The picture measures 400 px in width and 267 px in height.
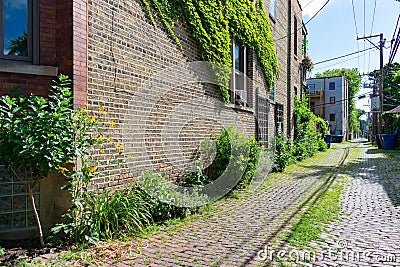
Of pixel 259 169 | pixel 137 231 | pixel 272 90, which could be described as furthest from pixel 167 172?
pixel 272 90

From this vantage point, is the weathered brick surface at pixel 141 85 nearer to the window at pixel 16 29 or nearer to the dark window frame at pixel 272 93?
the window at pixel 16 29

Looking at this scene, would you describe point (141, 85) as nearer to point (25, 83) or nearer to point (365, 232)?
point (25, 83)

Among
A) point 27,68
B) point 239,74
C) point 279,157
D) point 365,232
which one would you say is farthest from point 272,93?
point 27,68

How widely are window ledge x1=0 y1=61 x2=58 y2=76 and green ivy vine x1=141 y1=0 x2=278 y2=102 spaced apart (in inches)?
97.4

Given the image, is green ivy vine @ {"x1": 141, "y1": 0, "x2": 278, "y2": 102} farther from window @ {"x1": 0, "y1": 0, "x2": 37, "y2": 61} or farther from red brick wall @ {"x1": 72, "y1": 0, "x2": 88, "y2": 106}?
window @ {"x1": 0, "y1": 0, "x2": 37, "y2": 61}

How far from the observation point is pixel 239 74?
36.1 feet

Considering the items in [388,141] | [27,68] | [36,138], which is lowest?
[388,141]

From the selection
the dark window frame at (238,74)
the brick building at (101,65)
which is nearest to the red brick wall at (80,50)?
the brick building at (101,65)

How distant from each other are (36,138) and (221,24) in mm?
6579

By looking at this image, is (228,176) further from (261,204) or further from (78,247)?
(78,247)

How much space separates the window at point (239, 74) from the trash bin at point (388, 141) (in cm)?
1587

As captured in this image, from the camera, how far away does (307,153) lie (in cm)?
1770

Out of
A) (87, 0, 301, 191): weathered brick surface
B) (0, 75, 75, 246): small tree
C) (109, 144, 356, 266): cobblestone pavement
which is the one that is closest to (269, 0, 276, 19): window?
(87, 0, 301, 191): weathered brick surface

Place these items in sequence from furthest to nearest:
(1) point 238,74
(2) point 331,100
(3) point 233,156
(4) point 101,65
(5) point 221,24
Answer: (2) point 331,100
(1) point 238,74
(5) point 221,24
(3) point 233,156
(4) point 101,65
